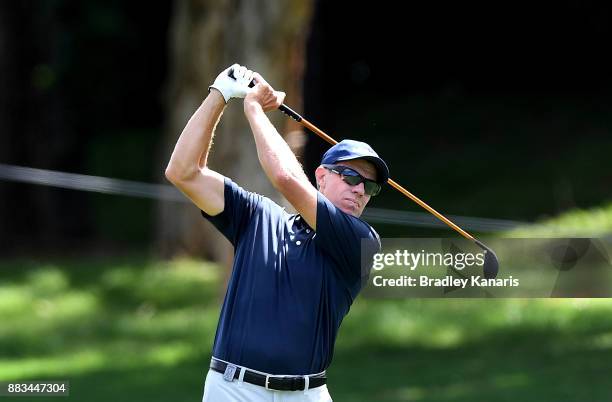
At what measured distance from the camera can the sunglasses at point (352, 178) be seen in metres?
5.17

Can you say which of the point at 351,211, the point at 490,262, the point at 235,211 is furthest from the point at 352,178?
the point at 490,262

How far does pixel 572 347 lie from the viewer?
1137cm

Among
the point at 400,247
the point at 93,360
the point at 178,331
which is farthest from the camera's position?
the point at 178,331

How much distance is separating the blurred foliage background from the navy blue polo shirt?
471 cm

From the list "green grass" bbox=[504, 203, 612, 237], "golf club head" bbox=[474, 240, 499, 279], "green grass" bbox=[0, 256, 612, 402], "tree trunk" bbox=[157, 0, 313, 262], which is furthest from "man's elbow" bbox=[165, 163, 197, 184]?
"green grass" bbox=[504, 203, 612, 237]

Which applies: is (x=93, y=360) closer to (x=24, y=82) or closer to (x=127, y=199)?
(x=24, y=82)

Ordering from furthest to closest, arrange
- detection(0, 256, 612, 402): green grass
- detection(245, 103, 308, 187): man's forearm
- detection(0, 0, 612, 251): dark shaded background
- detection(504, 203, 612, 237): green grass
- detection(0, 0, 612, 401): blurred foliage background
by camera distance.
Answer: detection(0, 0, 612, 251): dark shaded background < detection(504, 203, 612, 237): green grass < detection(0, 0, 612, 401): blurred foliage background < detection(0, 256, 612, 402): green grass < detection(245, 103, 308, 187): man's forearm

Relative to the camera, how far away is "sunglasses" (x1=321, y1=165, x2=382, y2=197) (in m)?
5.17

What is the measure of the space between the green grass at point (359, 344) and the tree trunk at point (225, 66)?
108 centimetres

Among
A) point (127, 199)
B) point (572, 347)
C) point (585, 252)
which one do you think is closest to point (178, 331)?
point (572, 347)

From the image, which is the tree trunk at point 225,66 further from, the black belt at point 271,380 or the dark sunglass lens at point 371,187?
the black belt at point 271,380

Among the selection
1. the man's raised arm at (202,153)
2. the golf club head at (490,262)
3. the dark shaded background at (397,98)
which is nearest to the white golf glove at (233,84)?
the man's raised arm at (202,153)

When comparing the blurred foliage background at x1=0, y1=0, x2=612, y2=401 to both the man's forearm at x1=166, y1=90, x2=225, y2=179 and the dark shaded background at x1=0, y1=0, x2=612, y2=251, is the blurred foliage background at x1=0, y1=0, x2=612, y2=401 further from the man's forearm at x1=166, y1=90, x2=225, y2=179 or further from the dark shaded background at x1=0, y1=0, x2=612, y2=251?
the man's forearm at x1=166, y1=90, x2=225, y2=179

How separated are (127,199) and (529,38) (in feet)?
27.9
